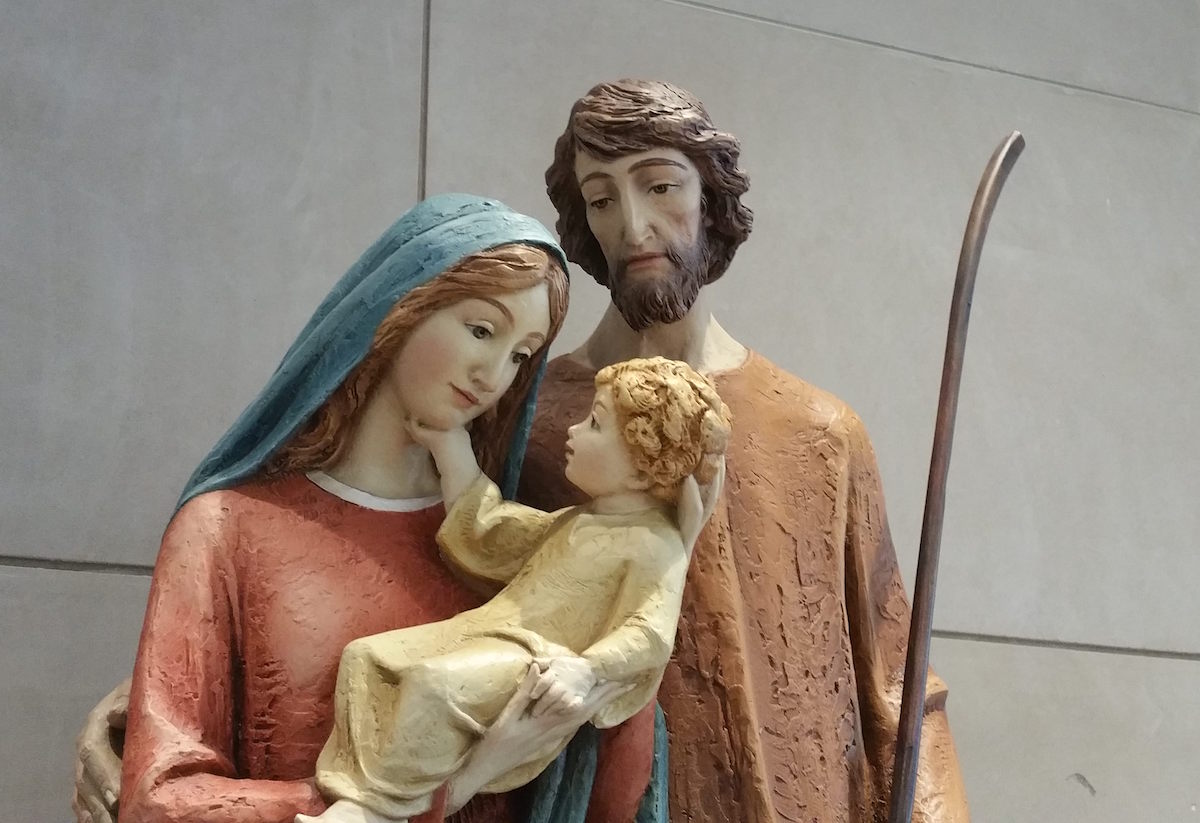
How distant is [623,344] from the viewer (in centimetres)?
199

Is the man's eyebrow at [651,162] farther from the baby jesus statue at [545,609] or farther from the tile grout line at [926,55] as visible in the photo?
the tile grout line at [926,55]

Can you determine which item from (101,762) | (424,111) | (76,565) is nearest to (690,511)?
(101,762)

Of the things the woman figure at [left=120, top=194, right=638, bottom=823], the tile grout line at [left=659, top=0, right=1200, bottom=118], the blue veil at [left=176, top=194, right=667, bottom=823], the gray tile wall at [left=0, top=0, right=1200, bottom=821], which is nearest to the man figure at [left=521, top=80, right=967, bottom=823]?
the blue veil at [left=176, top=194, right=667, bottom=823]

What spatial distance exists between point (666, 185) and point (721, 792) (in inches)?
26.7

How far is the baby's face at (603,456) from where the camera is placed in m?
1.54

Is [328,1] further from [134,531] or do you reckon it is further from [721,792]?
[721,792]

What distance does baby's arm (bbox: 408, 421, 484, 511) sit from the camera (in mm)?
1614

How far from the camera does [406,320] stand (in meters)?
1.59

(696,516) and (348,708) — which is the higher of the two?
(696,516)

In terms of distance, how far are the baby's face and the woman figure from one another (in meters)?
0.11

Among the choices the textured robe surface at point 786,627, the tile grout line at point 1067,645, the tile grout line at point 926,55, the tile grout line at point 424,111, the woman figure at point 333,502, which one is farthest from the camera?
the tile grout line at point 926,55

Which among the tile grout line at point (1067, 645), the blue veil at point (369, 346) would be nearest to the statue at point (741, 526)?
the blue veil at point (369, 346)

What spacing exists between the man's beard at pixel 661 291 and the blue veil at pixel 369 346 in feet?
0.85

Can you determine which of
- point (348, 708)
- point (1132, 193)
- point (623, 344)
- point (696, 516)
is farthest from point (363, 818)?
point (1132, 193)
